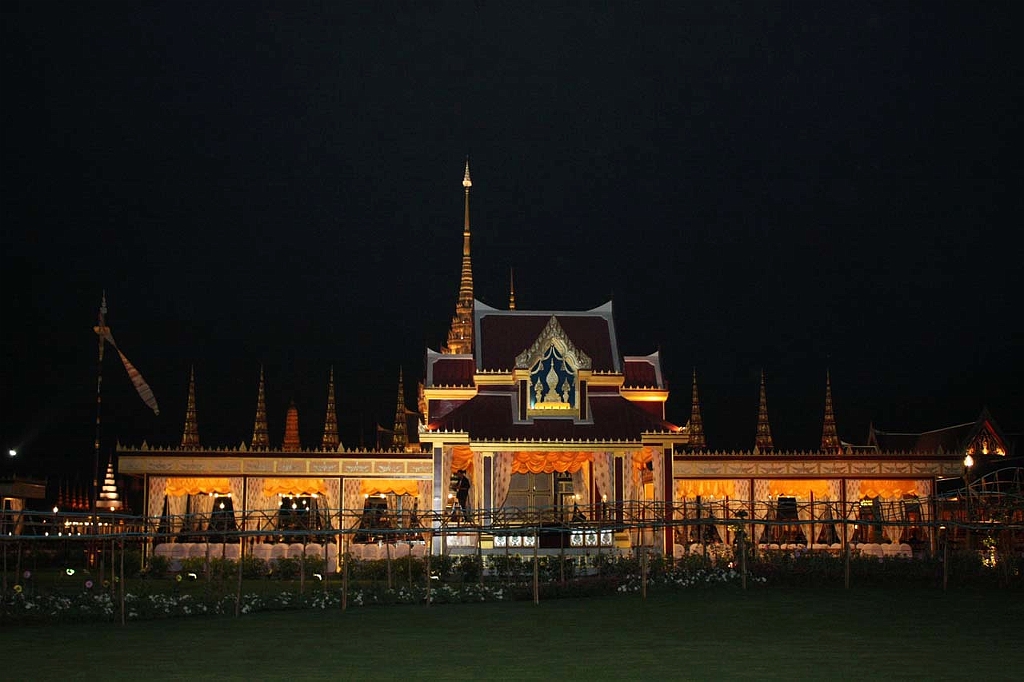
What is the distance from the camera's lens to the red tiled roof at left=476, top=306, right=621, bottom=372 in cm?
4462

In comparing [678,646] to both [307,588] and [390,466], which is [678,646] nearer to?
[307,588]

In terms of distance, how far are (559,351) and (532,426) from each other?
3000 millimetres

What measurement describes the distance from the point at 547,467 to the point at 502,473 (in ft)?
16.1

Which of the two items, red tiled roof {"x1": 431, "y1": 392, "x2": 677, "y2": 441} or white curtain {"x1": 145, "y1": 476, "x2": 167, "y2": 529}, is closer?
red tiled roof {"x1": 431, "y1": 392, "x2": 677, "y2": 441}

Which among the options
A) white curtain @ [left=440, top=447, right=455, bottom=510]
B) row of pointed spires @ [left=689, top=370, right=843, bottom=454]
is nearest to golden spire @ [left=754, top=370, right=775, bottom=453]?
row of pointed spires @ [left=689, top=370, right=843, bottom=454]

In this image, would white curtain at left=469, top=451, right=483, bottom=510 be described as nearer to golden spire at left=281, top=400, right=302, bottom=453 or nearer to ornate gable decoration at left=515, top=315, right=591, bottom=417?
ornate gable decoration at left=515, top=315, right=591, bottom=417

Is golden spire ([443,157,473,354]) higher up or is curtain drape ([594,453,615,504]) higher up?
golden spire ([443,157,473,354])

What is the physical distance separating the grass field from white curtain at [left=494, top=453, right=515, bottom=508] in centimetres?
1415

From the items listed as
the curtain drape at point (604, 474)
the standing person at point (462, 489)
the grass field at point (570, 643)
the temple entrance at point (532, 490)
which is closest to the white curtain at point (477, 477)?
the curtain drape at point (604, 474)

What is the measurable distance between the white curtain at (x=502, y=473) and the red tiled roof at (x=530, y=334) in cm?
389

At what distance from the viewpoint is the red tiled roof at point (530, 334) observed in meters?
44.6

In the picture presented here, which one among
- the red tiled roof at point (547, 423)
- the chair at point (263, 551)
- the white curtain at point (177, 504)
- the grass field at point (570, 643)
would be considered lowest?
the grass field at point (570, 643)

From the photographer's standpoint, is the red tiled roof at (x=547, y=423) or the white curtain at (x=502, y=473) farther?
the red tiled roof at (x=547, y=423)

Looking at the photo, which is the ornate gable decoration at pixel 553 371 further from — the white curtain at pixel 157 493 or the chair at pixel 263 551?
the white curtain at pixel 157 493
